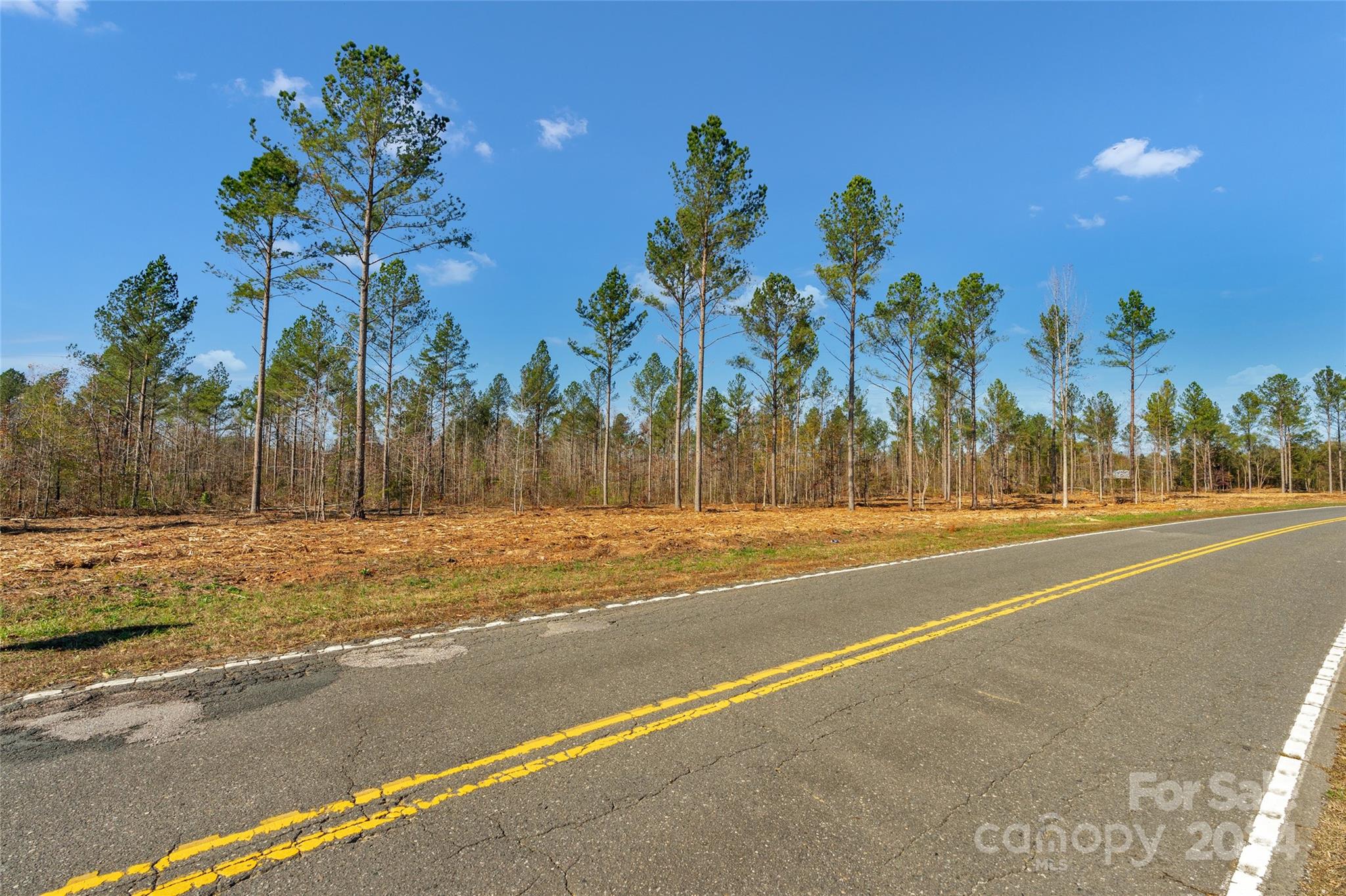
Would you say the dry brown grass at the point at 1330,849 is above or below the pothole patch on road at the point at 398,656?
below

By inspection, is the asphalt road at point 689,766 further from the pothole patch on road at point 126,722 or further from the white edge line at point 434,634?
the white edge line at point 434,634

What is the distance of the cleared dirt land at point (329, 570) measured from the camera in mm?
6414

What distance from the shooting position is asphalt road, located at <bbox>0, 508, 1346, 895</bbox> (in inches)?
105

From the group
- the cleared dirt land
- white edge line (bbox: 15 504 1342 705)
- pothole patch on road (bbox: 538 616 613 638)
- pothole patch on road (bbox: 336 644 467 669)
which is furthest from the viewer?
pothole patch on road (bbox: 538 616 613 638)

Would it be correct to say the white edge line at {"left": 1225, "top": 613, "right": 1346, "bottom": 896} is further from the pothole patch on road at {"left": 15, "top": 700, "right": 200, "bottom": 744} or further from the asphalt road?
the pothole patch on road at {"left": 15, "top": 700, "right": 200, "bottom": 744}

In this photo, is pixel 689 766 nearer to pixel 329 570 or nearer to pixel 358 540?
pixel 329 570

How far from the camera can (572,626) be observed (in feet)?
22.7

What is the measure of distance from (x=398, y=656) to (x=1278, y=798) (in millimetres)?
6980

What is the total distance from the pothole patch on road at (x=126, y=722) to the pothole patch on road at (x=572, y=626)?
314 centimetres

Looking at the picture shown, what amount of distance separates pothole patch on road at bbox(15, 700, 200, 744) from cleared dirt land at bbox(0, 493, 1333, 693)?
1.09m

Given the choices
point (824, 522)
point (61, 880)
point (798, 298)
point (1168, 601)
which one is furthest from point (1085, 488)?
point (61, 880)

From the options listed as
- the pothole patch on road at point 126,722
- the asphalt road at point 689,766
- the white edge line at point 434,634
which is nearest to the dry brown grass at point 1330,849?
the asphalt road at point 689,766

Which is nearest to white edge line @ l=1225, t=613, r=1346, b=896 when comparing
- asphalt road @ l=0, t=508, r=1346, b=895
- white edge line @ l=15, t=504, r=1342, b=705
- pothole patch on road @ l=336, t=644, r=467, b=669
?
→ asphalt road @ l=0, t=508, r=1346, b=895

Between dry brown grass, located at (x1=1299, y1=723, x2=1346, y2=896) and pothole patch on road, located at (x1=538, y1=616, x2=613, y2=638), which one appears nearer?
dry brown grass, located at (x1=1299, y1=723, x2=1346, y2=896)
